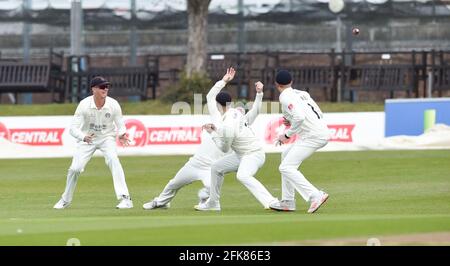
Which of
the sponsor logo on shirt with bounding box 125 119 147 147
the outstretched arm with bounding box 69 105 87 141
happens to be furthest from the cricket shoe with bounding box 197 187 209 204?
the sponsor logo on shirt with bounding box 125 119 147 147

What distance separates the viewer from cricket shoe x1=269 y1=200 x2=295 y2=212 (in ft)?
66.6

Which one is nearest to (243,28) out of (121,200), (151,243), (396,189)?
(396,189)

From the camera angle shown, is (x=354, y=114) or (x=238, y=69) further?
(x=238, y=69)

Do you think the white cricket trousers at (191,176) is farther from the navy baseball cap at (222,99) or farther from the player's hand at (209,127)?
the navy baseball cap at (222,99)

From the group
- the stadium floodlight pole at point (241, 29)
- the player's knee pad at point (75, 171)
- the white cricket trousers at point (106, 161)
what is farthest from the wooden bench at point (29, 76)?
the player's knee pad at point (75, 171)

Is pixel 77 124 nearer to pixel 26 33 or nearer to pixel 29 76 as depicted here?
pixel 29 76

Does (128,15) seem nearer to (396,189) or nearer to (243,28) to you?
(243,28)

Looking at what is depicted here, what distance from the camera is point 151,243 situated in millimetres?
15781

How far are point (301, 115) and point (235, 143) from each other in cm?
116

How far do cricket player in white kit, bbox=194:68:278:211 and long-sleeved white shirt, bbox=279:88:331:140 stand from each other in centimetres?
62

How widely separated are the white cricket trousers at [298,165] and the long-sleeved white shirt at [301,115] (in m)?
0.12

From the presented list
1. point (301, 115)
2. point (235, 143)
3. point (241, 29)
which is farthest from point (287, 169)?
point (241, 29)

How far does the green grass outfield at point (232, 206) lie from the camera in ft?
53.9

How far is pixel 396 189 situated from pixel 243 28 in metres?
20.7
